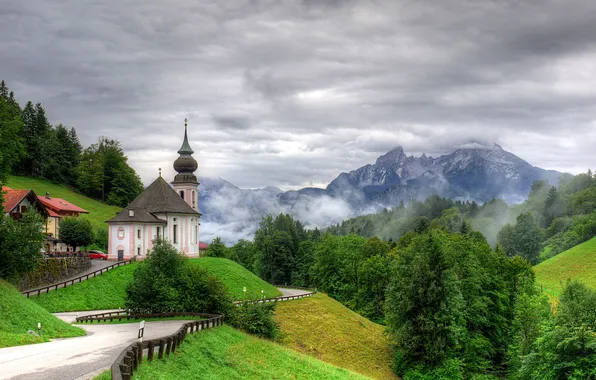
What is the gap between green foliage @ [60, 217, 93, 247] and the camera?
3474 inches

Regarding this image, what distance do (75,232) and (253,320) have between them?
A: 51628 mm

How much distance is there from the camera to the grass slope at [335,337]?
180ft

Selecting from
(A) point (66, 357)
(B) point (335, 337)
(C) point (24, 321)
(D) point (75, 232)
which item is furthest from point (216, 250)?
(A) point (66, 357)

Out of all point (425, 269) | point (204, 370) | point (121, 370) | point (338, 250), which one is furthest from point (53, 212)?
point (121, 370)

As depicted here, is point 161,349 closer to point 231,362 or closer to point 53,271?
point 231,362

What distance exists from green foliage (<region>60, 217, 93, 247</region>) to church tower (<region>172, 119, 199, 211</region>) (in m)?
14.3

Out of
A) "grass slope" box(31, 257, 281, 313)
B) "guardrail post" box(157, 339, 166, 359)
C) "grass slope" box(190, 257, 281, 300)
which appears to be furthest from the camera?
"grass slope" box(190, 257, 281, 300)

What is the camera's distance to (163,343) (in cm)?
2423

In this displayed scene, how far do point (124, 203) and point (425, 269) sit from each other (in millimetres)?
93311

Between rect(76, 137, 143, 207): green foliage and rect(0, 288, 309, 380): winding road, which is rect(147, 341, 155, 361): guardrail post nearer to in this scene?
rect(0, 288, 309, 380): winding road

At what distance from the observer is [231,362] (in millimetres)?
30297

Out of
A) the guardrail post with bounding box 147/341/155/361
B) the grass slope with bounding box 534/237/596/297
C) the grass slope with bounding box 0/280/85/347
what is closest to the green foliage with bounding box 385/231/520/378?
the grass slope with bounding box 534/237/596/297

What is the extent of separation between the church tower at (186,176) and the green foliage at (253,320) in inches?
1816

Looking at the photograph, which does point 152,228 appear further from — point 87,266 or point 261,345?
point 261,345
